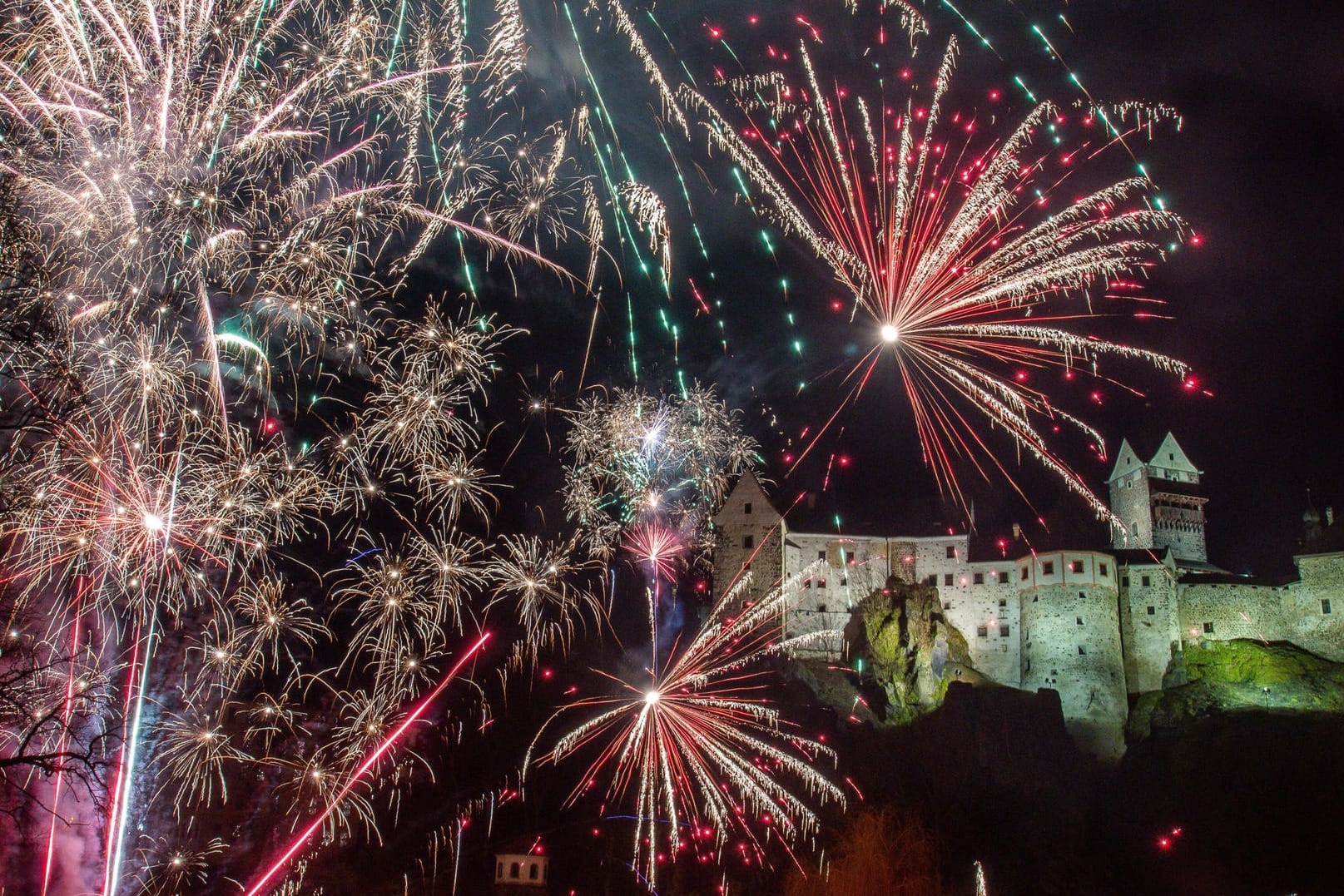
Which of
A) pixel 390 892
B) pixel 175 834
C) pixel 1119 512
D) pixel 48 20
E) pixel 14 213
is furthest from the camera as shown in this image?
pixel 1119 512

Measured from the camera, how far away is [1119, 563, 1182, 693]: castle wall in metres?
44.8

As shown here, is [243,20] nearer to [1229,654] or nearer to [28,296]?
[28,296]

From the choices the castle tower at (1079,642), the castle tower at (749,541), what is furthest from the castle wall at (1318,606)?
the castle tower at (749,541)

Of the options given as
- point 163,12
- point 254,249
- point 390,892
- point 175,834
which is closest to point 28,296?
point 254,249

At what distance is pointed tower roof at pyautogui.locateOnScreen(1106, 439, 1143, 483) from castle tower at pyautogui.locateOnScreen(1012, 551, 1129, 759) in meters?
12.0

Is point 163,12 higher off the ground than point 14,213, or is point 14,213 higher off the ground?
point 163,12

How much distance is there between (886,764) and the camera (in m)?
36.4

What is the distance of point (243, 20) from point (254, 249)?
12.3 feet

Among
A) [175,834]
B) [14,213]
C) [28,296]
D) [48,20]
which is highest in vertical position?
[48,20]

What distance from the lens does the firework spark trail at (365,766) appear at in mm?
27606

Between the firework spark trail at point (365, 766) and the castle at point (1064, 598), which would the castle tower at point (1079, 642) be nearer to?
the castle at point (1064, 598)

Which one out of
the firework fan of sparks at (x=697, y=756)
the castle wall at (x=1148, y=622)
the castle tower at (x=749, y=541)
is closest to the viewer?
the firework fan of sparks at (x=697, y=756)

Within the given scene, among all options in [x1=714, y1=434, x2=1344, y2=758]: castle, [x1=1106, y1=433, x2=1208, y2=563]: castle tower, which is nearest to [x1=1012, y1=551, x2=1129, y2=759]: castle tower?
[x1=714, y1=434, x2=1344, y2=758]: castle

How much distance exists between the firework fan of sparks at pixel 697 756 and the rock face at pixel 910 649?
Result: 6155 mm
